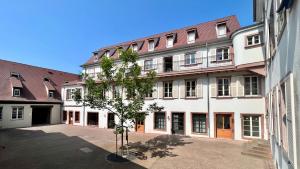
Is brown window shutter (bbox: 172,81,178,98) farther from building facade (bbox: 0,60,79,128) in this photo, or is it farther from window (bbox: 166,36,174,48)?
building facade (bbox: 0,60,79,128)

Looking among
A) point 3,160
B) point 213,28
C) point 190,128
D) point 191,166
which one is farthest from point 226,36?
point 3,160

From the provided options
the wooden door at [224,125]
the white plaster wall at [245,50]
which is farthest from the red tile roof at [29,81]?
the white plaster wall at [245,50]

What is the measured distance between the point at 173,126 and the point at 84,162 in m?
10.7

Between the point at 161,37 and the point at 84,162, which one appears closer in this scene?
the point at 84,162

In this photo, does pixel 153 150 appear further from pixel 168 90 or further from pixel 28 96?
pixel 28 96

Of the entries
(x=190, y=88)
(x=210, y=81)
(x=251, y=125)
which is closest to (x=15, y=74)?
(x=190, y=88)

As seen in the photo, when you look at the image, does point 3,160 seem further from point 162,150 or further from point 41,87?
point 41,87

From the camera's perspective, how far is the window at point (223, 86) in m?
16.1

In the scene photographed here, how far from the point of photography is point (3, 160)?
1029 centimetres

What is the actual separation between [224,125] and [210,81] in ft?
14.0

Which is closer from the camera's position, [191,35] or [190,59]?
[190,59]

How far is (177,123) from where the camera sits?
18.3 m

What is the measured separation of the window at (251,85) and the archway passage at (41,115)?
2839 cm

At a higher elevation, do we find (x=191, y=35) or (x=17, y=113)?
(x=191, y=35)
